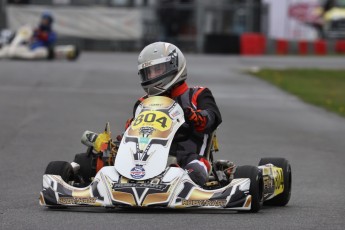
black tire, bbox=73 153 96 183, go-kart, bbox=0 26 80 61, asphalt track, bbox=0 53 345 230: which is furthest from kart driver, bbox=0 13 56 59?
black tire, bbox=73 153 96 183

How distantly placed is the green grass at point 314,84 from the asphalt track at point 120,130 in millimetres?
430

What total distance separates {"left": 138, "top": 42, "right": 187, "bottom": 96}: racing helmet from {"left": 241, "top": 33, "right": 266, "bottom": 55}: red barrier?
3124 centimetres

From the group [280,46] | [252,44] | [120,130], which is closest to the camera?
[120,130]

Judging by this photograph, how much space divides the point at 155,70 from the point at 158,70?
0.02 m

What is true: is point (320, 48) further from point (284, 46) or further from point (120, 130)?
point (120, 130)

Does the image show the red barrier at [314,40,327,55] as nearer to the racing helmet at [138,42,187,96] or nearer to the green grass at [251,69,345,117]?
the green grass at [251,69,345,117]

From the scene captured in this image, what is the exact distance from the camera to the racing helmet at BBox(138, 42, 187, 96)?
8484 millimetres

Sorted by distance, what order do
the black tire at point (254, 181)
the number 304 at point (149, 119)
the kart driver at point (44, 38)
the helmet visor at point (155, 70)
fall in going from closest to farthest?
the black tire at point (254, 181), the number 304 at point (149, 119), the helmet visor at point (155, 70), the kart driver at point (44, 38)

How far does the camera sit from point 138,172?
7.64 metres

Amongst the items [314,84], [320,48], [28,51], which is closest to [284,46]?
[320,48]

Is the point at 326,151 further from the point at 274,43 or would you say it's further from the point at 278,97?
the point at 274,43

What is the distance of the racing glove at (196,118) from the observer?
8289 millimetres

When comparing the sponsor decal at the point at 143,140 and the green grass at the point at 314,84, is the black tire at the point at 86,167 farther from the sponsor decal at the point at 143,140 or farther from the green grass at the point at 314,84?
the green grass at the point at 314,84

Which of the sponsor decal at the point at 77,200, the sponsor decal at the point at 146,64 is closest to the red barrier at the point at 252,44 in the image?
the sponsor decal at the point at 146,64
